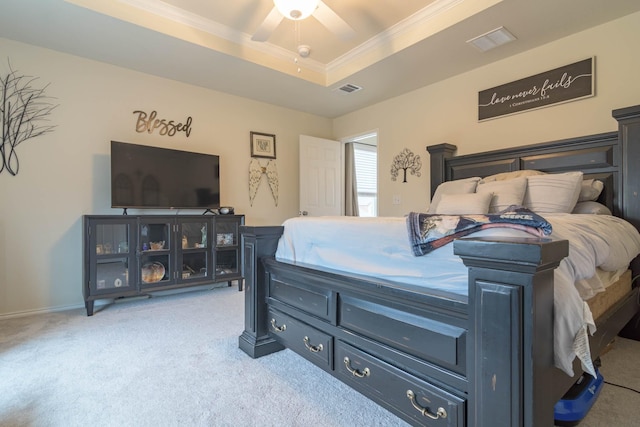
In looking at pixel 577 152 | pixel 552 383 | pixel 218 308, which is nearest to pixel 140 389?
pixel 218 308

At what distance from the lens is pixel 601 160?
8.21 ft

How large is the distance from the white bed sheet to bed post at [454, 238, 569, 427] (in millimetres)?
92

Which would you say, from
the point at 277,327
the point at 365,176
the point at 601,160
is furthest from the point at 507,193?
the point at 365,176

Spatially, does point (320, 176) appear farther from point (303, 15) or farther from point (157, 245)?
point (303, 15)

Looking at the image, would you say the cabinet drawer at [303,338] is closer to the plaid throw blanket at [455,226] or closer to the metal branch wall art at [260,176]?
the plaid throw blanket at [455,226]

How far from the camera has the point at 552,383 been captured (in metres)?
1.00

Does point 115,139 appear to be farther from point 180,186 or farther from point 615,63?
point 615,63

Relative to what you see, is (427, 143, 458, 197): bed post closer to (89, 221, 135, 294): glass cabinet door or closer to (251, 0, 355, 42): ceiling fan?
(251, 0, 355, 42): ceiling fan

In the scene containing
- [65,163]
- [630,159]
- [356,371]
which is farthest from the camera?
[65,163]

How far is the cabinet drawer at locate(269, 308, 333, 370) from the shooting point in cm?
164

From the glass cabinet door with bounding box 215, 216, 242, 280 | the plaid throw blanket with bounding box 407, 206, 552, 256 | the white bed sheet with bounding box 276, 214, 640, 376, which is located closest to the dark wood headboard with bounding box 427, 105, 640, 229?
the white bed sheet with bounding box 276, 214, 640, 376

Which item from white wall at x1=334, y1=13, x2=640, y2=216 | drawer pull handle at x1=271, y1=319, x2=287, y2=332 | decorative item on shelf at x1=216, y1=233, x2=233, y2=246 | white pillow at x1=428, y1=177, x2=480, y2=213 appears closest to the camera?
drawer pull handle at x1=271, y1=319, x2=287, y2=332

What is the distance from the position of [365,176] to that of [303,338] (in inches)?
192

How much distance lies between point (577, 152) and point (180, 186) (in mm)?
3872
